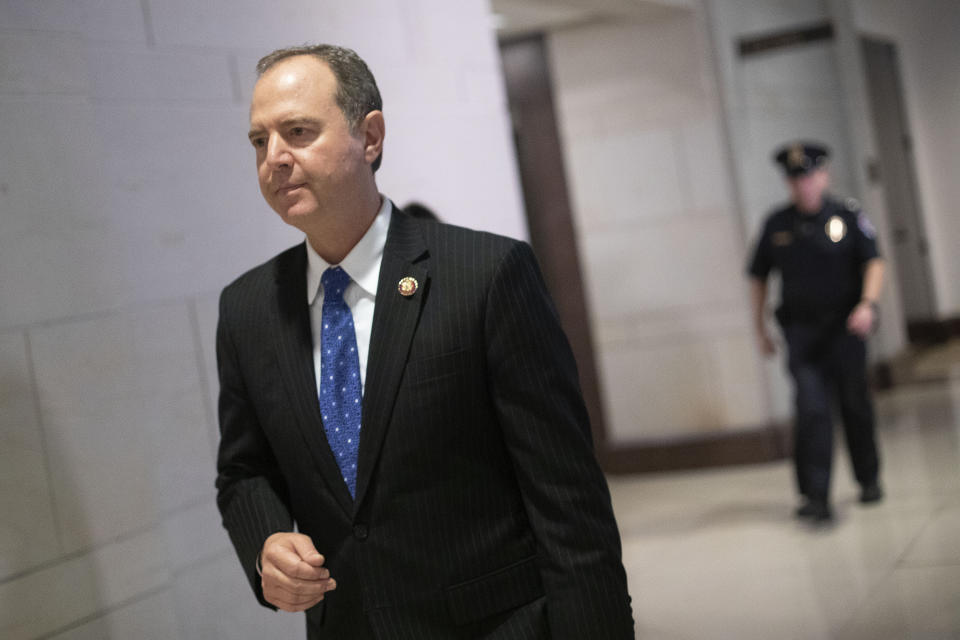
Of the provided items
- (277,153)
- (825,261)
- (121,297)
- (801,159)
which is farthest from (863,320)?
(277,153)

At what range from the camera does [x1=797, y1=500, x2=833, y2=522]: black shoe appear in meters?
5.80


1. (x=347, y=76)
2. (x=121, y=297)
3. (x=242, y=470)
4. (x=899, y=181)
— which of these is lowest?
(x=242, y=470)

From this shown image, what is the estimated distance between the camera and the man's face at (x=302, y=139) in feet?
5.83

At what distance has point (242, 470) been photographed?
6.48 feet

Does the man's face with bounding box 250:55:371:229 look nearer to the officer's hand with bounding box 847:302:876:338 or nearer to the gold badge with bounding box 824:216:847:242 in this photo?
the officer's hand with bounding box 847:302:876:338

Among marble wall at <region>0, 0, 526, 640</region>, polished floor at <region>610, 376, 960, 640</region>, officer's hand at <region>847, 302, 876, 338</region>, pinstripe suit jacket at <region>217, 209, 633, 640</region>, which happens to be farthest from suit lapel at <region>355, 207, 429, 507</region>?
officer's hand at <region>847, 302, 876, 338</region>

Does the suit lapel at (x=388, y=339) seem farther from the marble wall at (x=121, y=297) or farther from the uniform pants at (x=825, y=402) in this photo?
the uniform pants at (x=825, y=402)

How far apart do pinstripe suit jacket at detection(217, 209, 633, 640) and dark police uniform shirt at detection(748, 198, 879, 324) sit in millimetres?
4503

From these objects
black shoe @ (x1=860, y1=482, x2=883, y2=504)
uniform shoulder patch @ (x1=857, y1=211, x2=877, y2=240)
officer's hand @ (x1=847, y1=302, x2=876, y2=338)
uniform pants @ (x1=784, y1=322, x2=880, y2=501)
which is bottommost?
black shoe @ (x1=860, y1=482, x2=883, y2=504)

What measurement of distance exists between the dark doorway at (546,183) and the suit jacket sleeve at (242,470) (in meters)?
5.97

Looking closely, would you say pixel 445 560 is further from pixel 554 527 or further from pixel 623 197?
pixel 623 197

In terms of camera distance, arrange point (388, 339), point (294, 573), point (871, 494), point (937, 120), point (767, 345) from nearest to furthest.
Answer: point (294, 573)
point (388, 339)
point (937, 120)
point (871, 494)
point (767, 345)

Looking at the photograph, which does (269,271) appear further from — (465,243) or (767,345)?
(767,345)

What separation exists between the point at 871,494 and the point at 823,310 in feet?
3.22
